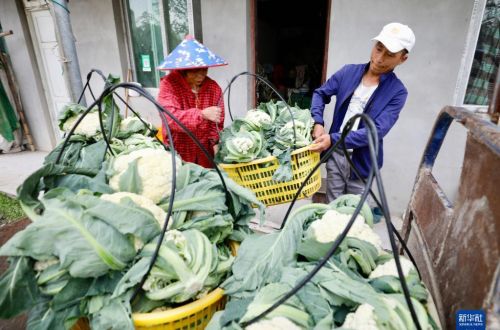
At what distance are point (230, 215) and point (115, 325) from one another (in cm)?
62

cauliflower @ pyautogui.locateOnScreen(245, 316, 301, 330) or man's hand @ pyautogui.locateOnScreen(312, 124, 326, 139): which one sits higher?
man's hand @ pyautogui.locateOnScreen(312, 124, 326, 139)

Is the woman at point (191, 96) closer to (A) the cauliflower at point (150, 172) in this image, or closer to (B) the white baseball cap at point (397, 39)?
(A) the cauliflower at point (150, 172)

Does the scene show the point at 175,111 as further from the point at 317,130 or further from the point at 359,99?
the point at 359,99

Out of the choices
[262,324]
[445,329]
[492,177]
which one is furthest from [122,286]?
[492,177]

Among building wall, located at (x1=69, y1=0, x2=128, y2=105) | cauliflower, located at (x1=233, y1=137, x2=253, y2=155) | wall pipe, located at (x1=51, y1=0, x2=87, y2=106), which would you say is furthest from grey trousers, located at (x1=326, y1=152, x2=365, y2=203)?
building wall, located at (x1=69, y1=0, x2=128, y2=105)

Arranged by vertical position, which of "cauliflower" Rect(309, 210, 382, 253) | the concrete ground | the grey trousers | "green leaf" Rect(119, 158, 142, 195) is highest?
"green leaf" Rect(119, 158, 142, 195)

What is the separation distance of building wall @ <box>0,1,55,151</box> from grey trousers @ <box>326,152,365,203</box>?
6046 millimetres

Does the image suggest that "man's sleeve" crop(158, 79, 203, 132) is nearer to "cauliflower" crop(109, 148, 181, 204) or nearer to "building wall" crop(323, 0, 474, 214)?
"cauliflower" crop(109, 148, 181, 204)

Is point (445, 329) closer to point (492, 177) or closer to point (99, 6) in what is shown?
point (492, 177)

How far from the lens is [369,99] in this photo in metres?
2.32

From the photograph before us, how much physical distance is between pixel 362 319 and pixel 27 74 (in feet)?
23.6

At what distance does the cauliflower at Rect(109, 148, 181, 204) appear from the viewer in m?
1.39

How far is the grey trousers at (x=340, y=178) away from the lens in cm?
260

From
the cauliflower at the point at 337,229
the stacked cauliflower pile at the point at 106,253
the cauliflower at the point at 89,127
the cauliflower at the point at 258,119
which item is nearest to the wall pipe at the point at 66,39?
the cauliflower at the point at 89,127
